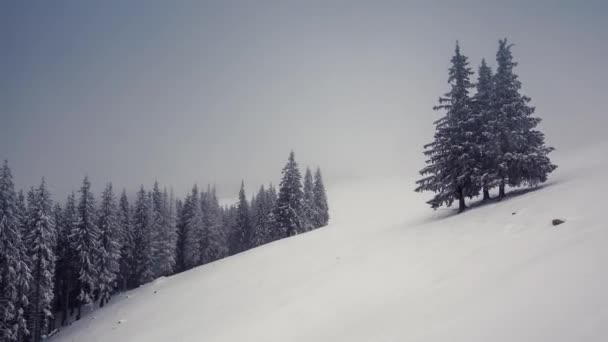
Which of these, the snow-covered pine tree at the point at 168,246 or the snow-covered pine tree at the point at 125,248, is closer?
the snow-covered pine tree at the point at 125,248

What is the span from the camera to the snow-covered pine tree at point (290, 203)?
41.8m

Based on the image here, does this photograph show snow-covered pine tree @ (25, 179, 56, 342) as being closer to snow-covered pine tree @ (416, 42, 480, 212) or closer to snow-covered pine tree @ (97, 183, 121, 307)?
snow-covered pine tree @ (97, 183, 121, 307)

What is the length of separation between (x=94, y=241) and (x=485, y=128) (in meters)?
41.0

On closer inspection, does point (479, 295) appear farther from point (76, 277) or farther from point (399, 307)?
point (76, 277)

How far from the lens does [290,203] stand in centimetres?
4250

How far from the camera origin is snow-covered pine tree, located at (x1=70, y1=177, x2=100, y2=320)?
31234 millimetres

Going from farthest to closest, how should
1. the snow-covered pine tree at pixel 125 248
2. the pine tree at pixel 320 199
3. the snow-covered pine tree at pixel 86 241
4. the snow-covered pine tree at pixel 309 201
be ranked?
the pine tree at pixel 320 199, the snow-covered pine tree at pixel 309 201, the snow-covered pine tree at pixel 125 248, the snow-covered pine tree at pixel 86 241

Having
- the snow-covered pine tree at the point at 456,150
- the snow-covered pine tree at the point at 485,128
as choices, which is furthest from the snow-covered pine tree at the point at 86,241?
the snow-covered pine tree at the point at 485,128

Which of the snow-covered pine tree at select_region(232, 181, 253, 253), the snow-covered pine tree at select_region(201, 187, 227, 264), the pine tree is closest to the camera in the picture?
the snow-covered pine tree at select_region(201, 187, 227, 264)

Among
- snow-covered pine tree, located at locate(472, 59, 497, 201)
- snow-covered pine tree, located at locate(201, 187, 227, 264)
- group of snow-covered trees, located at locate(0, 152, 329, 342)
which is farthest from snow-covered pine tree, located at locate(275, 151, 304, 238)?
snow-covered pine tree, located at locate(472, 59, 497, 201)

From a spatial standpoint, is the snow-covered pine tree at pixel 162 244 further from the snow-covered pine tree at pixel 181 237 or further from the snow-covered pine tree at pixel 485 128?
the snow-covered pine tree at pixel 485 128

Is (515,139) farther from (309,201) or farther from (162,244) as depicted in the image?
(162,244)

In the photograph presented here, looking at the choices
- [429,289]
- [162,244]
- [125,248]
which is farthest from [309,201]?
[429,289]

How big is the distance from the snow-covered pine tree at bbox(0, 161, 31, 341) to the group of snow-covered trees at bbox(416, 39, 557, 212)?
110ft
